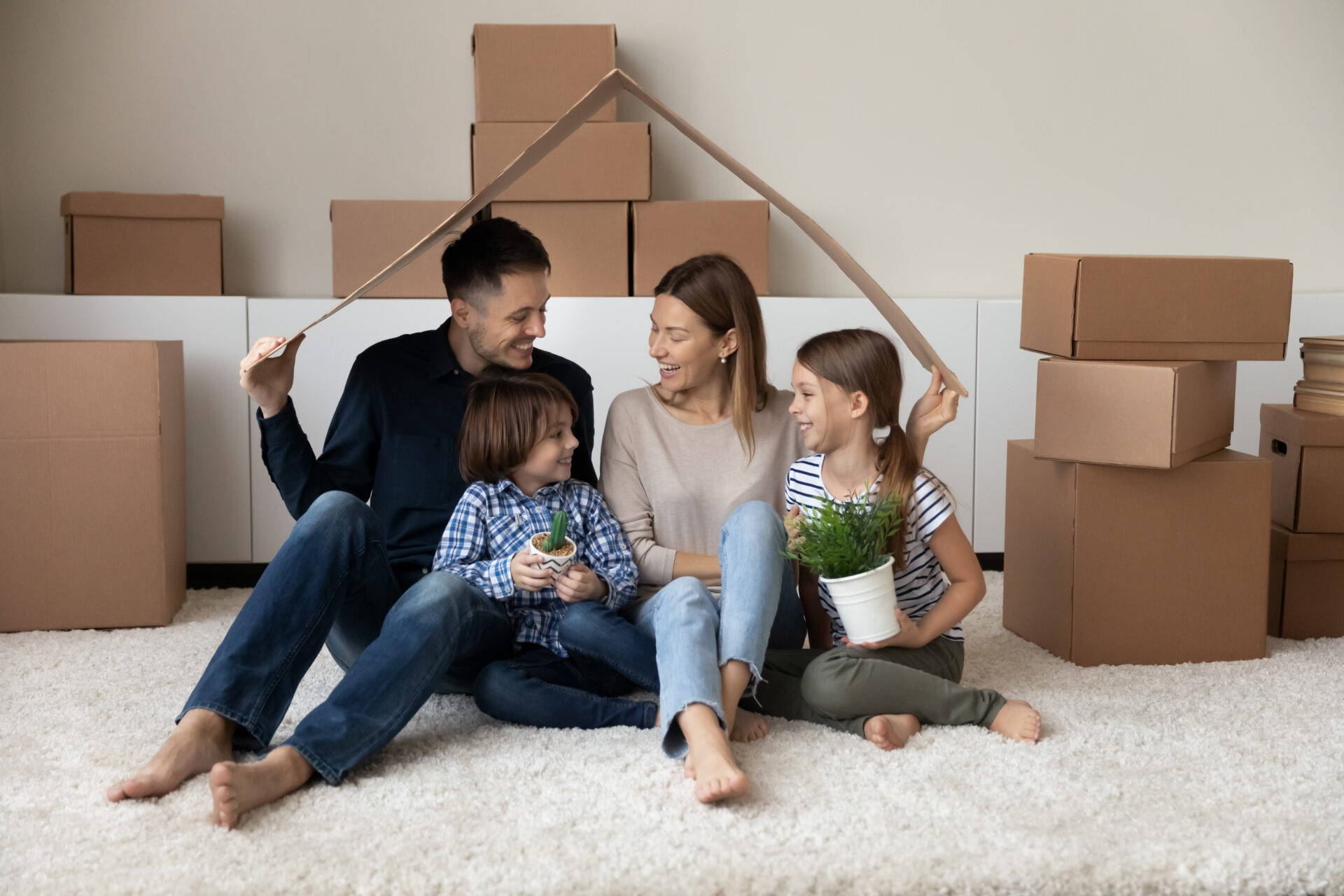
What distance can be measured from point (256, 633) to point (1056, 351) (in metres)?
1.54

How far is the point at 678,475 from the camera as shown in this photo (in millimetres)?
1855

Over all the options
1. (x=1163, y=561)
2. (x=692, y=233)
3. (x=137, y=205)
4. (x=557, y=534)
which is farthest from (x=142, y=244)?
(x=1163, y=561)

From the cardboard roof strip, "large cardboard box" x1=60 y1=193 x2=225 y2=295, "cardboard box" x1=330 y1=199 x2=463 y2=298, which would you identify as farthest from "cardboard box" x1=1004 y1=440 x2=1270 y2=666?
"large cardboard box" x1=60 y1=193 x2=225 y2=295

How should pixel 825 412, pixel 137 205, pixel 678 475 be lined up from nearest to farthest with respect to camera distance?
pixel 825 412
pixel 678 475
pixel 137 205

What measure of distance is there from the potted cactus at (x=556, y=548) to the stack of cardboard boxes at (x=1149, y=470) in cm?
103

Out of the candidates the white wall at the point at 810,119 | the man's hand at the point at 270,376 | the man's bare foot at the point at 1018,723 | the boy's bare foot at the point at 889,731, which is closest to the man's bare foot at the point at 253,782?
the man's hand at the point at 270,376

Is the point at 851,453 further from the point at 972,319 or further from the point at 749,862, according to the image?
the point at 972,319

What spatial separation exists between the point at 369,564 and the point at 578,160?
1361mm

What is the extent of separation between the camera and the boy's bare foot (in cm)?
160

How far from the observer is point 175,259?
8.76 ft

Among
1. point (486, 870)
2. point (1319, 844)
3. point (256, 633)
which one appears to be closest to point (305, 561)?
point (256, 633)

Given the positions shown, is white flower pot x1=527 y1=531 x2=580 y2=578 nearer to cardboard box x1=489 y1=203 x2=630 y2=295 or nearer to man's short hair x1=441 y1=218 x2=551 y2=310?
man's short hair x1=441 y1=218 x2=551 y2=310

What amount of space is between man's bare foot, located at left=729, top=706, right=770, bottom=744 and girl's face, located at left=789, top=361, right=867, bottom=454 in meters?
0.43

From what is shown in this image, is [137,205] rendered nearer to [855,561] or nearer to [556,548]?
[556,548]
